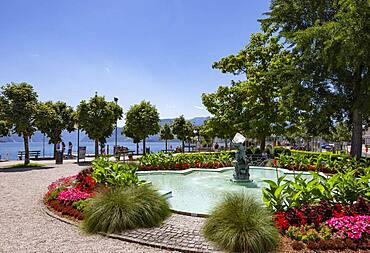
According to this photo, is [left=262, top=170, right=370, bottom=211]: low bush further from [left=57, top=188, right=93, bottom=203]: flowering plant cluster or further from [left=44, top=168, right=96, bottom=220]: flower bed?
[left=57, top=188, right=93, bottom=203]: flowering plant cluster

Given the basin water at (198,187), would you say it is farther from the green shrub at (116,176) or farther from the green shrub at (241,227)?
the green shrub at (116,176)

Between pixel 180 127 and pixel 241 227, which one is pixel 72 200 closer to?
pixel 241 227

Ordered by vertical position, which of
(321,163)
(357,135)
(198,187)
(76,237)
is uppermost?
(357,135)

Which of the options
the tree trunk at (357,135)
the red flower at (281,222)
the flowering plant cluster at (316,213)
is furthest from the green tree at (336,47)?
the red flower at (281,222)

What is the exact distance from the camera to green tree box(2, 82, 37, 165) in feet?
64.7

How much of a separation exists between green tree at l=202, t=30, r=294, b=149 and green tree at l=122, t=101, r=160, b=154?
739 centimetres

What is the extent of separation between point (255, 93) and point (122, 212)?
1907 centimetres

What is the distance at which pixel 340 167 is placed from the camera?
51.0 ft

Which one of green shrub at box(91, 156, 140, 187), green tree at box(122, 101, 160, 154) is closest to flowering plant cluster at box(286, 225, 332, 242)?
green shrub at box(91, 156, 140, 187)

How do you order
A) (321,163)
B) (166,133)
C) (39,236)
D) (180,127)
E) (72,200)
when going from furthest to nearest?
(166,133) → (180,127) → (321,163) → (72,200) → (39,236)

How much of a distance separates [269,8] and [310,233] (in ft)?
74.7

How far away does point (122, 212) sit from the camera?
647cm

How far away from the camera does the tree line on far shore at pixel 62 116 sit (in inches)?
787

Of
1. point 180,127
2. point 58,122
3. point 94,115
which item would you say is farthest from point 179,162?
point 180,127
